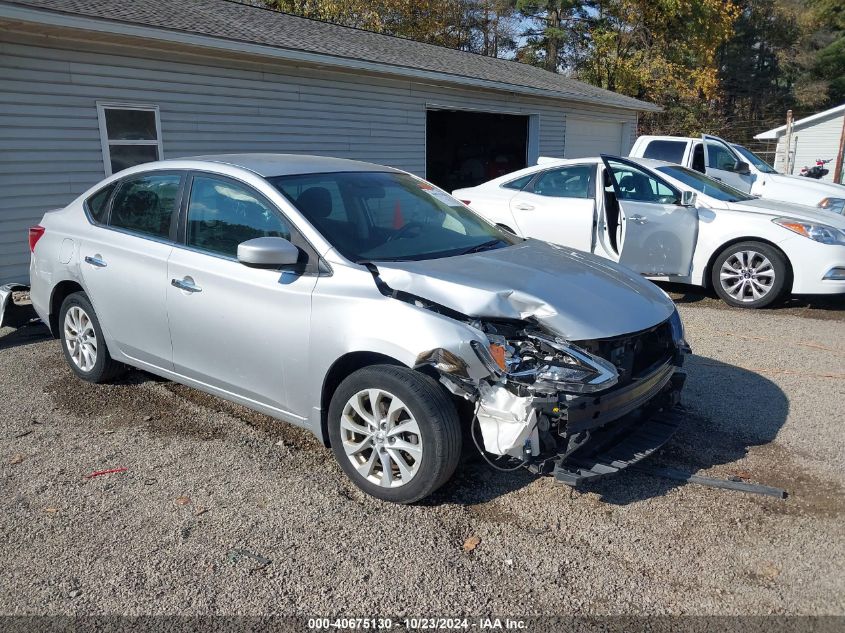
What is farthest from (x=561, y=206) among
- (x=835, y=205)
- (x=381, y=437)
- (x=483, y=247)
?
(x=835, y=205)

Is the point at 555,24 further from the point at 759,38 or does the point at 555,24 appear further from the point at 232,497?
the point at 232,497

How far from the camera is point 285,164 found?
14.3 ft

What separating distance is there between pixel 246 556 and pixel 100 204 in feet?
10.3

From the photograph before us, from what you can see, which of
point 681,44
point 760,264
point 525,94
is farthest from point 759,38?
point 760,264

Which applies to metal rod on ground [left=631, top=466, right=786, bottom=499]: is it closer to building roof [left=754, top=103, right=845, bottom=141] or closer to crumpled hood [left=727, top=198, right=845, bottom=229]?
crumpled hood [left=727, top=198, right=845, bottom=229]

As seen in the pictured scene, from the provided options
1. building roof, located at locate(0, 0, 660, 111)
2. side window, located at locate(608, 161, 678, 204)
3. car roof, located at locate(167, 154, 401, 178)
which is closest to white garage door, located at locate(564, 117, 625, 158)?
building roof, located at locate(0, 0, 660, 111)

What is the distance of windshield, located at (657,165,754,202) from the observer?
820 cm

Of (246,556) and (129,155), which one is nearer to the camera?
(246,556)

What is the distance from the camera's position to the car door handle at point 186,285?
4.08 m

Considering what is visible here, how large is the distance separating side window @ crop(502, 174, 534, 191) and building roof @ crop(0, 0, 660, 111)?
412 cm

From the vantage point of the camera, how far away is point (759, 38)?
4262 centimetres

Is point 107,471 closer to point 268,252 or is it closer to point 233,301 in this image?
point 233,301

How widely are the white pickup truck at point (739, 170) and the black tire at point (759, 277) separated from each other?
4430mm

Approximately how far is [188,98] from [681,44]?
25.9 metres
